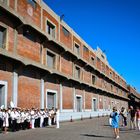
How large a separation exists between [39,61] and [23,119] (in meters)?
7.98

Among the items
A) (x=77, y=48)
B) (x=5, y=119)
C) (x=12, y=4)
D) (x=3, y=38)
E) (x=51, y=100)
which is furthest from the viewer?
(x=77, y=48)

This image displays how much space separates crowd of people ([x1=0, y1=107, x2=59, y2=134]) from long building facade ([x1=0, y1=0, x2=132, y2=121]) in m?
1.39

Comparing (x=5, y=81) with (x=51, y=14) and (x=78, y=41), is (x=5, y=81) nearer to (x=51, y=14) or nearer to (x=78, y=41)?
(x=51, y=14)

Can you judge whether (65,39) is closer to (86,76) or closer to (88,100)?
(86,76)

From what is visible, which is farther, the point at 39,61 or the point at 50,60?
the point at 50,60

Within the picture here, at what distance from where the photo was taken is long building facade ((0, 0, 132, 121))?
70.9 ft

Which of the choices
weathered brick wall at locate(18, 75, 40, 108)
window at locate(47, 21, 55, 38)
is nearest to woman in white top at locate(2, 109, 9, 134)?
weathered brick wall at locate(18, 75, 40, 108)

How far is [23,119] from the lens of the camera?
66.0 feet

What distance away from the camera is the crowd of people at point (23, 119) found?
59.8ft

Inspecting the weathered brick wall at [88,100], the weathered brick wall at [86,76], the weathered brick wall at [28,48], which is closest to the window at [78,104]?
the weathered brick wall at [88,100]

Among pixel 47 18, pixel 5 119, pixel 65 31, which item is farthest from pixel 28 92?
pixel 65 31

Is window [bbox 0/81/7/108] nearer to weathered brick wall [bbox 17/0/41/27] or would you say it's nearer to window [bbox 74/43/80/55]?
weathered brick wall [bbox 17/0/41/27]

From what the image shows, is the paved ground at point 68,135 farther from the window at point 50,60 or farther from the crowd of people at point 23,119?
the window at point 50,60

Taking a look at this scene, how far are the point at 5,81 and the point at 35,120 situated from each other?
14.5 ft
